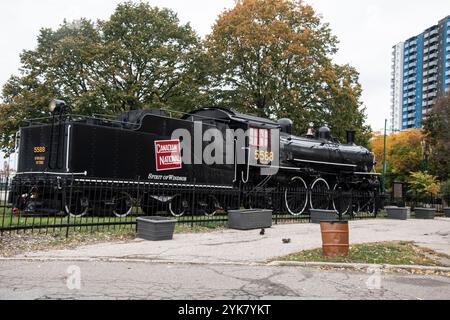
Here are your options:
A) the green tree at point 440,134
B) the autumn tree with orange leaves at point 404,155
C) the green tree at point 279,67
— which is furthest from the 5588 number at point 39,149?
the autumn tree with orange leaves at point 404,155

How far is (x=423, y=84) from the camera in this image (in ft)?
409

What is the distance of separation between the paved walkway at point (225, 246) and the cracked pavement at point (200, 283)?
68 cm

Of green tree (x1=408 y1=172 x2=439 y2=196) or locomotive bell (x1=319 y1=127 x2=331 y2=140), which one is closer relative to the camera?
locomotive bell (x1=319 y1=127 x2=331 y2=140)

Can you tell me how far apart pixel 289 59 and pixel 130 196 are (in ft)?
64.8

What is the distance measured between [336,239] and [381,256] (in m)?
0.93

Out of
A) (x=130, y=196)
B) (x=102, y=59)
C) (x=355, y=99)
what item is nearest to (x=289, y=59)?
(x=355, y=99)

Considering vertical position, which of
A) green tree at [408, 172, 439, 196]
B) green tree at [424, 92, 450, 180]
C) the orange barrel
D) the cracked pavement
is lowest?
the cracked pavement

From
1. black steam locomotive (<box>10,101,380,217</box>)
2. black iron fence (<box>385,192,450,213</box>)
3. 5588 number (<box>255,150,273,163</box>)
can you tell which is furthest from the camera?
black iron fence (<box>385,192,450,213</box>)

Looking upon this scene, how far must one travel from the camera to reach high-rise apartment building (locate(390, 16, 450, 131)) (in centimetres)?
11444

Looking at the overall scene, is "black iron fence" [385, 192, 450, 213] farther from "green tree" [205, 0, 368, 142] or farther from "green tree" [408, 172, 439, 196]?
"green tree" [205, 0, 368, 142]

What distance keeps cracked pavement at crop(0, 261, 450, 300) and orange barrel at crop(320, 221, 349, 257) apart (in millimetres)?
1096

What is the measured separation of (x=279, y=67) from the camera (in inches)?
1204

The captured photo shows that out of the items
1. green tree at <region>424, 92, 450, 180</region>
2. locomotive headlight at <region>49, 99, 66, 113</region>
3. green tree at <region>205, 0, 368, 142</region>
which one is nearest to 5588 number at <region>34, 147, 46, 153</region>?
locomotive headlight at <region>49, 99, 66, 113</region>
